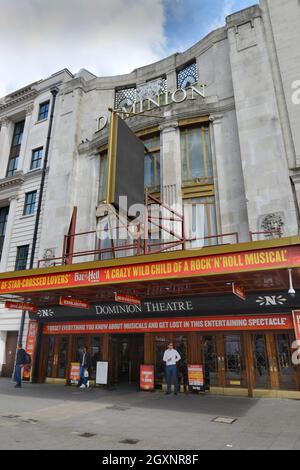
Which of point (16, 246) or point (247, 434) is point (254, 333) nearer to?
point (247, 434)

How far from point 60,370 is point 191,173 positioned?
12656 mm

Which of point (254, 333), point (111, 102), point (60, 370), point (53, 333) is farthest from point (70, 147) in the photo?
point (254, 333)

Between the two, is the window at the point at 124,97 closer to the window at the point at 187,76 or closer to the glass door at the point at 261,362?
the window at the point at 187,76

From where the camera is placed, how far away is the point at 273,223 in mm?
13945

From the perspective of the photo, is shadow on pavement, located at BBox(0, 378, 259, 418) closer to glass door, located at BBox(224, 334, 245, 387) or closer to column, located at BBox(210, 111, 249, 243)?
glass door, located at BBox(224, 334, 245, 387)

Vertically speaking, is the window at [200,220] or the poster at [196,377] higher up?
the window at [200,220]

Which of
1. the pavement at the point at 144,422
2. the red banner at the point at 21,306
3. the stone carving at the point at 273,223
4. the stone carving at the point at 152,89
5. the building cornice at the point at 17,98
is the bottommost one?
the pavement at the point at 144,422

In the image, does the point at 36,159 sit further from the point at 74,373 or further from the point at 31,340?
the point at 74,373

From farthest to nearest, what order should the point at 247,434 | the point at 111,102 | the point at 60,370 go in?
the point at 111,102 < the point at 60,370 < the point at 247,434

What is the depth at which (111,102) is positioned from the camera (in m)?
22.7

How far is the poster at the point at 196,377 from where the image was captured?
13.4 metres

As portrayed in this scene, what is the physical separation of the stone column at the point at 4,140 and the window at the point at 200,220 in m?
17.0

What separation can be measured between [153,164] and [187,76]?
6465mm

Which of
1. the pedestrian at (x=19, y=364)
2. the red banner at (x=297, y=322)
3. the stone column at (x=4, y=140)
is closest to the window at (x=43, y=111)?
the stone column at (x=4, y=140)
